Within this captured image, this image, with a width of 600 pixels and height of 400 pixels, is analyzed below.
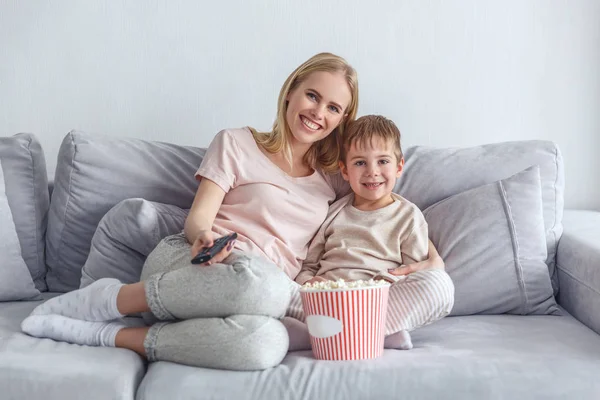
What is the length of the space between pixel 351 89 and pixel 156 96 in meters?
0.67

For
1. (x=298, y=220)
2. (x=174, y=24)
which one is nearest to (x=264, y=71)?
(x=174, y=24)

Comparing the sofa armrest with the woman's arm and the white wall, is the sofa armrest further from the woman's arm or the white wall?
the woman's arm

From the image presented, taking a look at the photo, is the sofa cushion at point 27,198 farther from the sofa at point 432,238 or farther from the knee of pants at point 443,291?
the knee of pants at point 443,291

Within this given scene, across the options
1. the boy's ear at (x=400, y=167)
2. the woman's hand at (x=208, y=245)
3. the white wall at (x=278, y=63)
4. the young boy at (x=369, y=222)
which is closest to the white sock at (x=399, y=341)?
the young boy at (x=369, y=222)

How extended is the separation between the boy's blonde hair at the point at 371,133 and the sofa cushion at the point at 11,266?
88cm

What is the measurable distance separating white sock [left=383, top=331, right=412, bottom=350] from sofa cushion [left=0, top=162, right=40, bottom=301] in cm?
93

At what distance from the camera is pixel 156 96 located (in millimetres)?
2275

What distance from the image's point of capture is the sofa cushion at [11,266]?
6.09 ft

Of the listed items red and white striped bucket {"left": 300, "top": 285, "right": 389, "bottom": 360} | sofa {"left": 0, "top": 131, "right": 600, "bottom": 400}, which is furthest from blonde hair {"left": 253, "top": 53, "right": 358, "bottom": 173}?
red and white striped bucket {"left": 300, "top": 285, "right": 389, "bottom": 360}

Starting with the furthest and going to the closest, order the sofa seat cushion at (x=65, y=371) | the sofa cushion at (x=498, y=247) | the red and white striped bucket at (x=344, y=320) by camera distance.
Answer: the sofa cushion at (x=498, y=247) < the red and white striped bucket at (x=344, y=320) < the sofa seat cushion at (x=65, y=371)

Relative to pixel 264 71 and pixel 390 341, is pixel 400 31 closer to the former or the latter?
pixel 264 71

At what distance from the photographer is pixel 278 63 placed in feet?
7.48

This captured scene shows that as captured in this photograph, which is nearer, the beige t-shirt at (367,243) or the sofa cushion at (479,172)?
the beige t-shirt at (367,243)

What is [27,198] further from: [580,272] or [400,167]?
[580,272]
